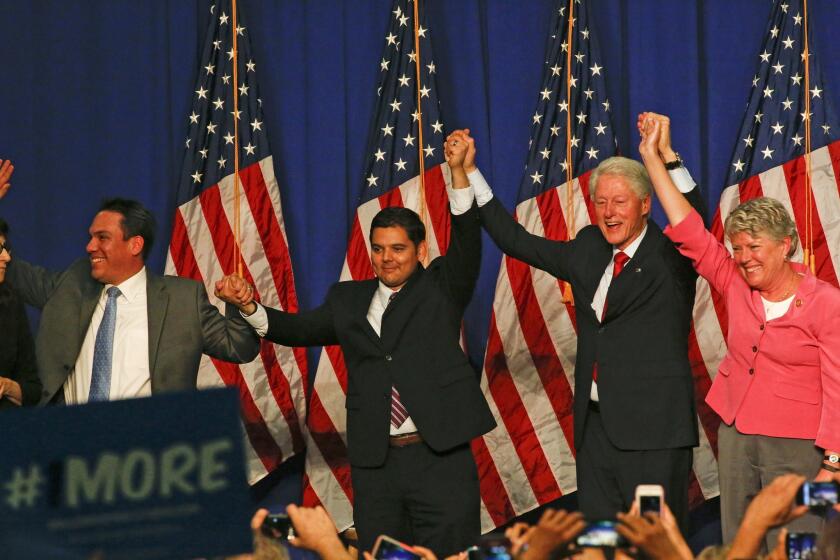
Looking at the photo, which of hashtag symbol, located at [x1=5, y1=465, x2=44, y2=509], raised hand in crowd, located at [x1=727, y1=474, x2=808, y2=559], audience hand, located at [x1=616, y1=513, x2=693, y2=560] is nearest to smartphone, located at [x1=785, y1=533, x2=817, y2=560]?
raised hand in crowd, located at [x1=727, y1=474, x2=808, y2=559]

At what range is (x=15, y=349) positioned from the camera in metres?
4.02

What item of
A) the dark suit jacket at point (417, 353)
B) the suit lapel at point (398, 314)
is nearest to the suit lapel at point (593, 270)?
the dark suit jacket at point (417, 353)

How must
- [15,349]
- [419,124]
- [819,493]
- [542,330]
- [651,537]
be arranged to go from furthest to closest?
[419,124], [542,330], [15,349], [819,493], [651,537]

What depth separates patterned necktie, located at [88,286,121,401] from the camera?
Result: 13.1ft

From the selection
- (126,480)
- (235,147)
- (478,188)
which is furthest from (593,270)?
(126,480)

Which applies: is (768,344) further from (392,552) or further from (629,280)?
(392,552)

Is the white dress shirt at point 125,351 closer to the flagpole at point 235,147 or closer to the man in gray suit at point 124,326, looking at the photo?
the man in gray suit at point 124,326

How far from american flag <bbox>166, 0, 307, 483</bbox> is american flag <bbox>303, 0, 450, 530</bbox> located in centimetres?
12

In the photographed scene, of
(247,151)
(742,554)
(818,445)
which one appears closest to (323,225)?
(247,151)

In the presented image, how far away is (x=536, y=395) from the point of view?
525cm

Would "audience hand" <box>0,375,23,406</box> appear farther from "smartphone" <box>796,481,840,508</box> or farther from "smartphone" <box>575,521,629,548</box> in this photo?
"smartphone" <box>796,481,840,508</box>

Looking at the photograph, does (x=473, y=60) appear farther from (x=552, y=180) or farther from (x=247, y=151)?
(x=247, y=151)

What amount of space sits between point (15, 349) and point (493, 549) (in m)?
2.28

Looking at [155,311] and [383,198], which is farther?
[383,198]
